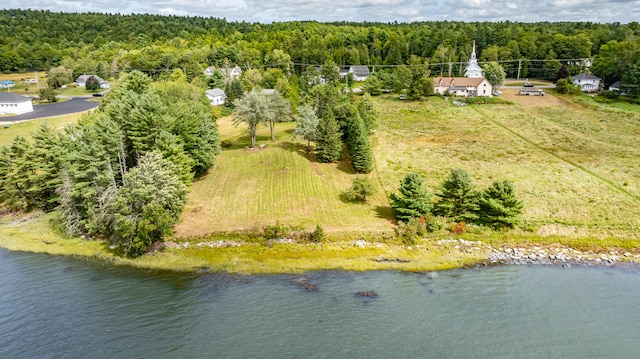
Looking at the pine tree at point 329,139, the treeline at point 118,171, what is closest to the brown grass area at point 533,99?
the pine tree at point 329,139

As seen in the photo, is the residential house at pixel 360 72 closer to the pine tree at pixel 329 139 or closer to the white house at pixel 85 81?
the white house at pixel 85 81

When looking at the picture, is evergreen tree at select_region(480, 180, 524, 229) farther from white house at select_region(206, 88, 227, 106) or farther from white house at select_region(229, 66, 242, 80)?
white house at select_region(229, 66, 242, 80)

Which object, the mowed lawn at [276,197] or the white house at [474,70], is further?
the white house at [474,70]

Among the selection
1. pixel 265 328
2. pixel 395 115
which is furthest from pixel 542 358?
pixel 395 115

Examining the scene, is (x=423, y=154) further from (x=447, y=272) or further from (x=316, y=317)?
(x=316, y=317)

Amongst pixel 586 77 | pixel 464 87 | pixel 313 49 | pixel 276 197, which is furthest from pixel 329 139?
pixel 586 77

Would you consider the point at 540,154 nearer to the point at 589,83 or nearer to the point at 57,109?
the point at 589,83
